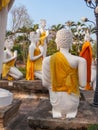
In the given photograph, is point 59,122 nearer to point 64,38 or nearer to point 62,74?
point 62,74

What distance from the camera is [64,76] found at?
3871mm

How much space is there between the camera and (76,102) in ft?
13.1

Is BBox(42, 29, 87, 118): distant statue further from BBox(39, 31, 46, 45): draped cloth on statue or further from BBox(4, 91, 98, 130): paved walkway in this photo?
BBox(39, 31, 46, 45): draped cloth on statue

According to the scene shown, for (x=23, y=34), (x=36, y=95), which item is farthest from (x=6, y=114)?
(x=23, y=34)

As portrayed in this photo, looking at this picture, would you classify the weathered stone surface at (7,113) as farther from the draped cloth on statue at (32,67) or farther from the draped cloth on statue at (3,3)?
the draped cloth on statue at (32,67)

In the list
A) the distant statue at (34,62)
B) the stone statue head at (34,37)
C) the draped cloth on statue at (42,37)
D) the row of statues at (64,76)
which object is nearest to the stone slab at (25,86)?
the distant statue at (34,62)

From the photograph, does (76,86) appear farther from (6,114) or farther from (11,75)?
(11,75)

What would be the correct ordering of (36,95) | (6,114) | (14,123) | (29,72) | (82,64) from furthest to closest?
(29,72)
(36,95)
(14,123)
(6,114)
(82,64)

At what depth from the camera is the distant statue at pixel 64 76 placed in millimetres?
3855

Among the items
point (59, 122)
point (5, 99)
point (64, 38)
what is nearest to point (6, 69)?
point (5, 99)

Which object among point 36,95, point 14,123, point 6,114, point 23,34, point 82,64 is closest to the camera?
point 82,64

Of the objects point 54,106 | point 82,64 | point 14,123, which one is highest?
point 82,64

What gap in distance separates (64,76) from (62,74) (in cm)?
3

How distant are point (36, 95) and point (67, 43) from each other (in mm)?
4061
